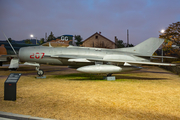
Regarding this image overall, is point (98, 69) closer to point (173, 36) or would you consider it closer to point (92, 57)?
point (92, 57)

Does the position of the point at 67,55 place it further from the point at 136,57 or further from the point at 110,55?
the point at 136,57

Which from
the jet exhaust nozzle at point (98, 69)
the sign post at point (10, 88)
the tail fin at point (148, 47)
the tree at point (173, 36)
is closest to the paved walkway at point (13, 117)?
the sign post at point (10, 88)

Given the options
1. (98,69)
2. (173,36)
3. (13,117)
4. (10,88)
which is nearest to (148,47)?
(98,69)

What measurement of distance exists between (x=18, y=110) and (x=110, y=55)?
746 cm

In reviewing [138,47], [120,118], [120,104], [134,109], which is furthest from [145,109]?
[138,47]

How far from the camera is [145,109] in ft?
12.8

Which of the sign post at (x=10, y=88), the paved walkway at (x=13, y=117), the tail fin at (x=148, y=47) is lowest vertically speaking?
the paved walkway at (x=13, y=117)

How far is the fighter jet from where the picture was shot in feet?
28.7

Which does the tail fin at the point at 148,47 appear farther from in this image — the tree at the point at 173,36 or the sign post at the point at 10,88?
the tree at the point at 173,36

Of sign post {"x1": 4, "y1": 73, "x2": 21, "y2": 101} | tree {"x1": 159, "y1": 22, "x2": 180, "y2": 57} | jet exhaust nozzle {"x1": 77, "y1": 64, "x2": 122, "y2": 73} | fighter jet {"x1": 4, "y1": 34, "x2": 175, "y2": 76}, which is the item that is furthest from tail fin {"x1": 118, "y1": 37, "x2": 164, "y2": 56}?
tree {"x1": 159, "y1": 22, "x2": 180, "y2": 57}

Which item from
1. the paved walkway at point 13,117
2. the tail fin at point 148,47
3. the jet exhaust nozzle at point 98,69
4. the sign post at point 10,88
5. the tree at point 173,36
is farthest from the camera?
the tree at point 173,36

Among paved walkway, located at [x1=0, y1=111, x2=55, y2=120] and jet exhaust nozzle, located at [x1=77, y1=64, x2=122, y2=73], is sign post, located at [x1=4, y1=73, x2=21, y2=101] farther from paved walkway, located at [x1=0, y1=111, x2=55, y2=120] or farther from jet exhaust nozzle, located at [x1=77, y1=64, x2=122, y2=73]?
jet exhaust nozzle, located at [x1=77, y1=64, x2=122, y2=73]

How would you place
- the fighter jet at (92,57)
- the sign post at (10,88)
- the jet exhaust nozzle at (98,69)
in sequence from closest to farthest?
the sign post at (10,88) < the jet exhaust nozzle at (98,69) < the fighter jet at (92,57)

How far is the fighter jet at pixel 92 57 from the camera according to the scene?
8750 millimetres
